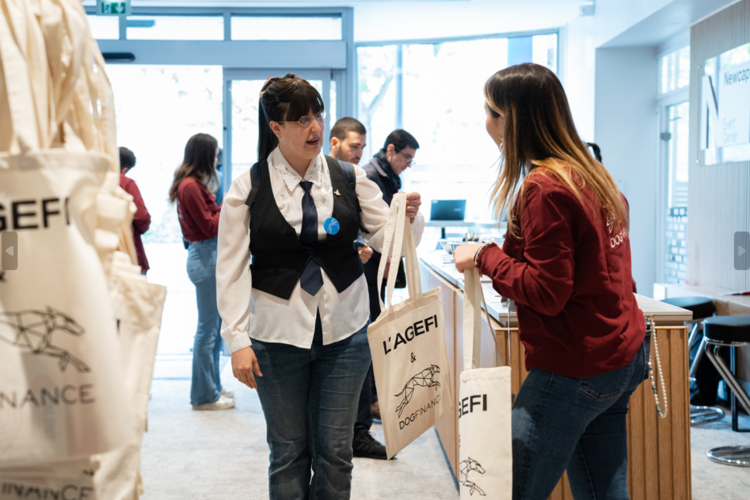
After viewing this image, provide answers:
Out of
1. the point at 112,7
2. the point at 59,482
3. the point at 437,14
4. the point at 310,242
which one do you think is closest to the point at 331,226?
the point at 310,242

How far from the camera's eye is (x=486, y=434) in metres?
1.30

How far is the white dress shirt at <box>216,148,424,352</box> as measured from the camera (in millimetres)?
1645

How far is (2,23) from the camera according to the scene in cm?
65

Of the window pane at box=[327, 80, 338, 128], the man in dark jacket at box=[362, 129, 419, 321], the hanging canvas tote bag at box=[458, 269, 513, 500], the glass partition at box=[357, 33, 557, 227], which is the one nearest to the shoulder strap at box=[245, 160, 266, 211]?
the hanging canvas tote bag at box=[458, 269, 513, 500]

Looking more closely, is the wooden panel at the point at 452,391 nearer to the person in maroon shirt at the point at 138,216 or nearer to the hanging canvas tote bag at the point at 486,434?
the hanging canvas tote bag at the point at 486,434

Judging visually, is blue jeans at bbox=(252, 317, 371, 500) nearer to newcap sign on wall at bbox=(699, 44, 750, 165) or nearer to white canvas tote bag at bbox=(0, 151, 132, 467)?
white canvas tote bag at bbox=(0, 151, 132, 467)

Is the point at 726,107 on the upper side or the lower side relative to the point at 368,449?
upper

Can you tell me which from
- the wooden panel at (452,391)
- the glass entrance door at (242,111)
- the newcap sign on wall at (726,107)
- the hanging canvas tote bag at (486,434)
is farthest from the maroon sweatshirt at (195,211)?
the newcap sign on wall at (726,107)

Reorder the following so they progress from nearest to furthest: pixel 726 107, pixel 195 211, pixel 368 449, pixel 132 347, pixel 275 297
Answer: pixel 132 347 → pixel 275 297 → pixel 368 449 → pixel 195 211 → pixel 726 107

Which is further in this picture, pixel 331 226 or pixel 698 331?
pixel 698 331

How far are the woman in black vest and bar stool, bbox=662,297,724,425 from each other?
2.66 metres

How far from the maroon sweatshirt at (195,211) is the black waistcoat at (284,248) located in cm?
217

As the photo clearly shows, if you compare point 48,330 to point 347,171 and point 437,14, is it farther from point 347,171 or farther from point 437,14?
point 437,14

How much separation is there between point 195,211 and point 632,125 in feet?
14.4
